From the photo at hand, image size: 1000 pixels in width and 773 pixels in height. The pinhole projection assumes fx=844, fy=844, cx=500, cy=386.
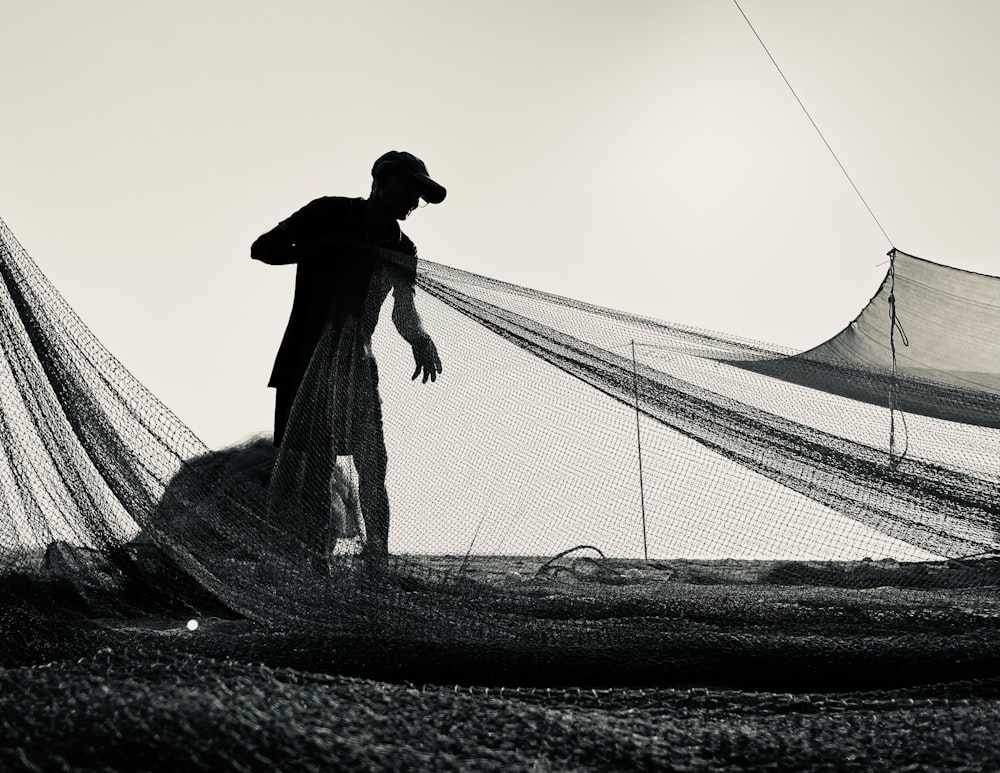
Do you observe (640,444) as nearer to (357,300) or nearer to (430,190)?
(357,300)

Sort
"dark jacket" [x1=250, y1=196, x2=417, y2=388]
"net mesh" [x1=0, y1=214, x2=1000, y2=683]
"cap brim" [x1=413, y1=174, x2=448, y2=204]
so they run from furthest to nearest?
"cap brim" [x1=413, y1=174, x2=448, y2=204] → "dark jacket" [x1=250, y1=196, x2=417, y2=388] → "net mesh" [x1=0, y1=214, x2=1000, y2=683]

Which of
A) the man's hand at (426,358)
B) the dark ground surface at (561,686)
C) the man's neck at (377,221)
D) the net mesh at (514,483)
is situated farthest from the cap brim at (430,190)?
the dark ground surface at (561,686)

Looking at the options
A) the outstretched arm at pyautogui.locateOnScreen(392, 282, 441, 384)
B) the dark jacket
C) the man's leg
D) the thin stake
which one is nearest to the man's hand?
the outstretched arm at pyautogui.locateOnScreen(392, 282, 441, 384)

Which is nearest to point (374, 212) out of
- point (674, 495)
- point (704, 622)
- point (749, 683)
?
point (674, 495)

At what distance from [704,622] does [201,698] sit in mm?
895

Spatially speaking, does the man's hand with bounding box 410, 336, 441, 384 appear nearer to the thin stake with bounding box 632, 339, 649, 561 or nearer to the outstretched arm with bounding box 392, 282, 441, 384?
the outstretched arm with bounding box 392, 282, 441, 384

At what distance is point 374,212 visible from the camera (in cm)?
253

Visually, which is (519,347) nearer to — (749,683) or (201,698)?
(749,683)

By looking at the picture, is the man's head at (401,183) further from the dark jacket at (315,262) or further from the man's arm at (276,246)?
the man's arm at (276,246)

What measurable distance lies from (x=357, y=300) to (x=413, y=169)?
19.9 inches

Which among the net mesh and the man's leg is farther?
the man's leg

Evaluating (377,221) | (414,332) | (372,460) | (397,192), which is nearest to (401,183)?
(397,192)

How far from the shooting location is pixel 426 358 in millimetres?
2109

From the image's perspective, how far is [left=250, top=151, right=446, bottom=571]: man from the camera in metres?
2.04
